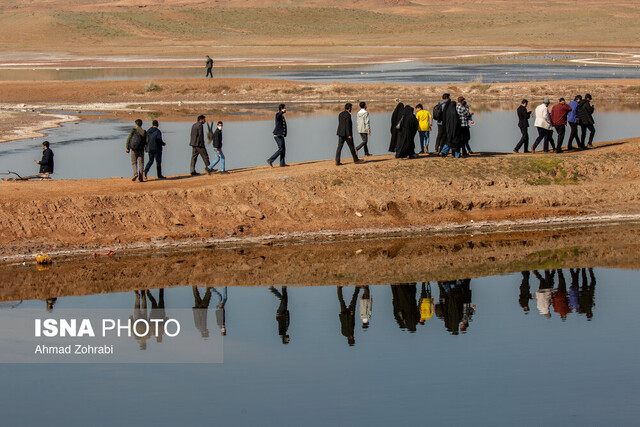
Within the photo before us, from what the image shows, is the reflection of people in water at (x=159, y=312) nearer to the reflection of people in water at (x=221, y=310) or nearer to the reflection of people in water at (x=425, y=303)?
the reflection of people in water at (x=221, y=310)

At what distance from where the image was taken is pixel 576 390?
462 inches

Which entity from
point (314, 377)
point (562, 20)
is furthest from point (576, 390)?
point (562, 20)

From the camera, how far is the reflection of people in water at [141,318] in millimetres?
14414

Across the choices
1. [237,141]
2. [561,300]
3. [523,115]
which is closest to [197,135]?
[523,115]

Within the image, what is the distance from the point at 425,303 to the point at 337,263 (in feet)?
10.4

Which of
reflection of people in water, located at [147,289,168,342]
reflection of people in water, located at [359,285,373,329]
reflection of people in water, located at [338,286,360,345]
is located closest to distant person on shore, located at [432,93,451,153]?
reflection of people in water, located at [359,285,373,329]

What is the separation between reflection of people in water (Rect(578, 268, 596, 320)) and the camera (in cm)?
1530

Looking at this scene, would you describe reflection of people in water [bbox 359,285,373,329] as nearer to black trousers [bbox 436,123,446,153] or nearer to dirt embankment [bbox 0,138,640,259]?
dirt embankment [bbox 0,138,640,259]

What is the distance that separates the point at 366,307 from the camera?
15.8 metres

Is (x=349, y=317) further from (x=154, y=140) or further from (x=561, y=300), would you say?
(x=154, y=140)

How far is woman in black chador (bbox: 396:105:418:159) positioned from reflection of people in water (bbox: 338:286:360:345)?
736 centimetres

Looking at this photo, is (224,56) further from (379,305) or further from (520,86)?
(379,305)

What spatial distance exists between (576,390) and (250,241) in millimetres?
9837

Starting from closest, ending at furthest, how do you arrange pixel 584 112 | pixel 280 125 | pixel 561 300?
pixel 561 300 < pixel 280 125 < pixel 584 112
